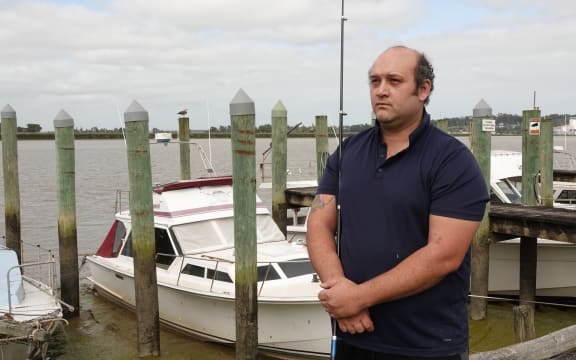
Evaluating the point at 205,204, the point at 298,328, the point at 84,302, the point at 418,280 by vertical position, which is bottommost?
the point at 84,302

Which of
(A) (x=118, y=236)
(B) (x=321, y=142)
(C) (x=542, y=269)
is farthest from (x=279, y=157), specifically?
(C) (x=542, y=269)

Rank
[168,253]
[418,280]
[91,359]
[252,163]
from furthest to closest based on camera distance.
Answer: [168,253] < [91,359] < [252,163] < [418,280]

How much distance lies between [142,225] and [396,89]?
21.3 feet

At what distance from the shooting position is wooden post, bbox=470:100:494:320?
32.9 feet

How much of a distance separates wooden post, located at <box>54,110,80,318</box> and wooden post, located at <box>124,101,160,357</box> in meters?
2.30

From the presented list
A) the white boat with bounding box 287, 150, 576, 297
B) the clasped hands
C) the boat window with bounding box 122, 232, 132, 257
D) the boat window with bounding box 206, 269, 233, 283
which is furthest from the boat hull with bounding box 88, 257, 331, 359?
the clasped hands

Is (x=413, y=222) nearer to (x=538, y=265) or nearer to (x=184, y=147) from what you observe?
(x=538, y=265)

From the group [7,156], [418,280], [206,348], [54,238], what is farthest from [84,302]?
[418,280]

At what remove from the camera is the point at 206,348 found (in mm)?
9180

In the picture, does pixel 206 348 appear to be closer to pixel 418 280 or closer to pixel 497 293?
pixel 497 293

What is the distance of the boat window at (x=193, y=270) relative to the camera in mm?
9219

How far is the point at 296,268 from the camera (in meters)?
8.77

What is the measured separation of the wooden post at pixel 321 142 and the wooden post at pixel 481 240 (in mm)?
4200

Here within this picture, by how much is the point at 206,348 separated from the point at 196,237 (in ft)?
5.80
